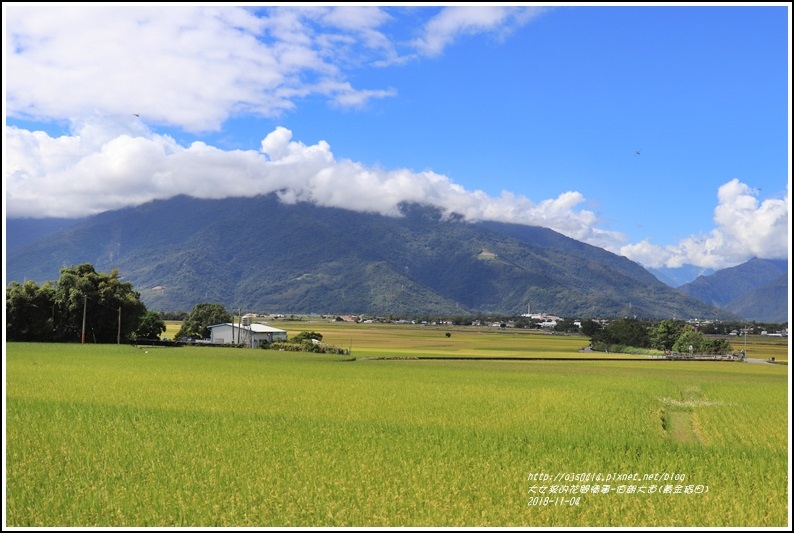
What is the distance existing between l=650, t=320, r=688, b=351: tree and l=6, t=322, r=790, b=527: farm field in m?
78.4

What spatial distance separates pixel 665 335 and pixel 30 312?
94576 mm

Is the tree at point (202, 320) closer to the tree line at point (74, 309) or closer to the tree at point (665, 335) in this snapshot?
the tree line at point (74, 309)

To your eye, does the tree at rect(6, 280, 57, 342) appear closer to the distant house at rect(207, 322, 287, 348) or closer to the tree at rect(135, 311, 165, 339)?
the tree at rect(135, 311, 165, 339)

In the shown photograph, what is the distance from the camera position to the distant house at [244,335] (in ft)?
288

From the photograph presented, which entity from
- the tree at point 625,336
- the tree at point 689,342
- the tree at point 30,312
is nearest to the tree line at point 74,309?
the tree at point 30,312

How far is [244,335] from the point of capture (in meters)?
89.4

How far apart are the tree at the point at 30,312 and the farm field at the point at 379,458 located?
42625 mm

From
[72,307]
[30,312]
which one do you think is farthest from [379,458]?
[30,312]

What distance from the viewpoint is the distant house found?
87.8m

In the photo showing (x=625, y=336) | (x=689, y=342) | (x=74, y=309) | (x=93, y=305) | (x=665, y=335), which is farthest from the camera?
(x=625, y=336)

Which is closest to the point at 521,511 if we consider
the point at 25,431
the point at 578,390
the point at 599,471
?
the point at 599,471

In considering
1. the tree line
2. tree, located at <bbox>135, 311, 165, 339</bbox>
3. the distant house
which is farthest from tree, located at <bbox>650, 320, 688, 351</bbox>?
the tree line

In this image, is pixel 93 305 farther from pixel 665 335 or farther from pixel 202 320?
pixel 665 335

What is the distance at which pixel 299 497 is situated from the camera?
1261cm
